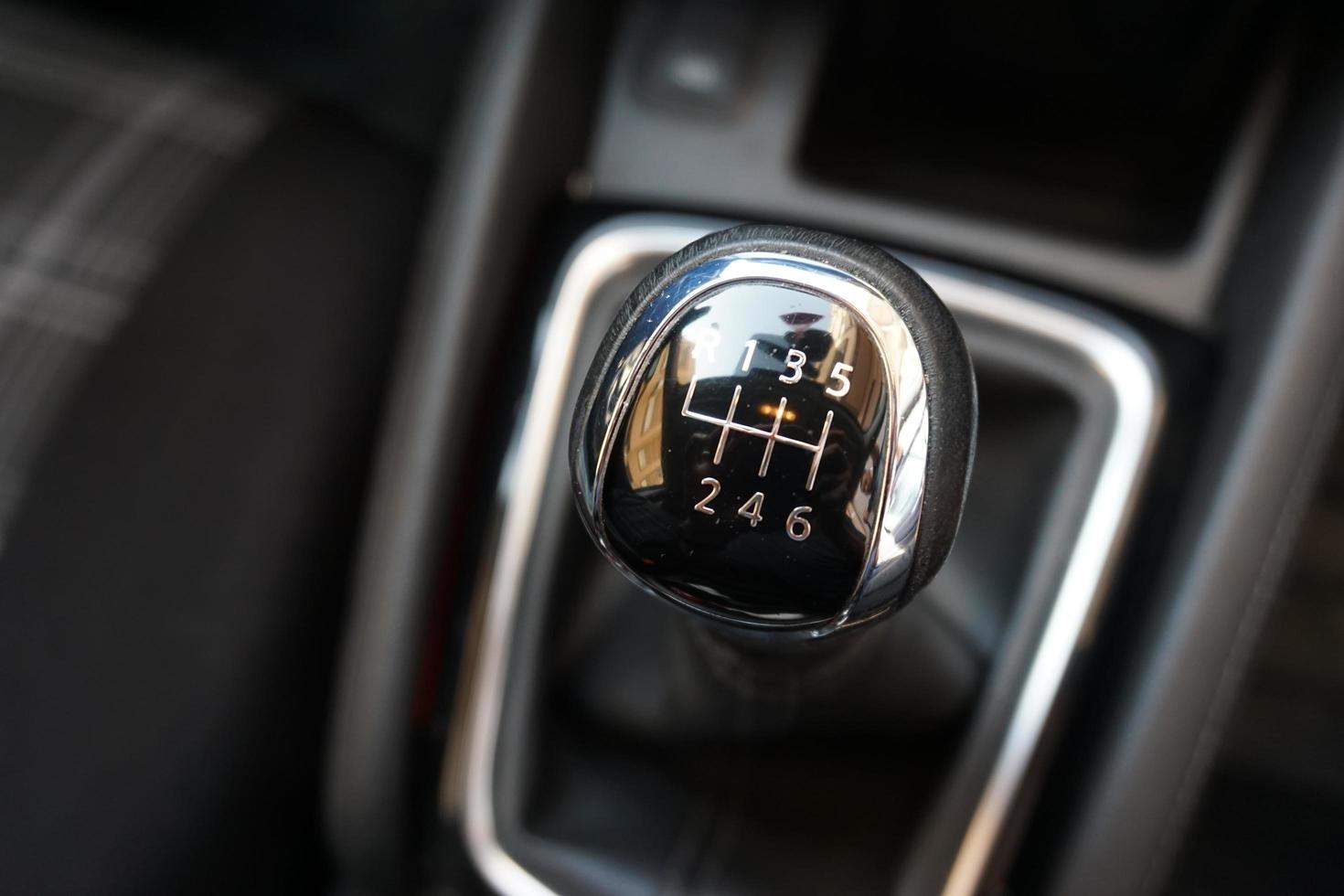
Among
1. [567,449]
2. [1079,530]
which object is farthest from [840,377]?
[1079,530]

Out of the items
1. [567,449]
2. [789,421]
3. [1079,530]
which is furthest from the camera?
[1079,530]

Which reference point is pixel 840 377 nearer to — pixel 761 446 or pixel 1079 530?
pixel 761 446

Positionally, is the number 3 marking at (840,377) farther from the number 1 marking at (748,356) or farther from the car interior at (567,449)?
the car interior at (567,449)

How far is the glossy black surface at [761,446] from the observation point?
309 mm

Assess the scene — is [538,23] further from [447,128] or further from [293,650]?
[447,128]

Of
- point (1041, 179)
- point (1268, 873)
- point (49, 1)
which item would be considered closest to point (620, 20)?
point (1041, 179)

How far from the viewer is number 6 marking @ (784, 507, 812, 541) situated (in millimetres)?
314

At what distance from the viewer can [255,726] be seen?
646mm

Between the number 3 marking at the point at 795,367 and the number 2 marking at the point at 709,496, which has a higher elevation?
the number 3 marking at the point at 795,367

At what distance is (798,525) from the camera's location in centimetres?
31

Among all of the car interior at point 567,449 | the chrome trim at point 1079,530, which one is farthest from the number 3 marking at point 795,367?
the chrome trim at point 1079,530

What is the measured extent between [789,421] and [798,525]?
0.10 ft

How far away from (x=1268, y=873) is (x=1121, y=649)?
2.03 ft

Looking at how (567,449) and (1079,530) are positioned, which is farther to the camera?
(1079,530)
